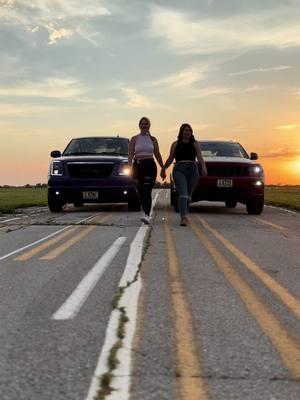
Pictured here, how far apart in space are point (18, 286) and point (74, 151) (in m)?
10.5

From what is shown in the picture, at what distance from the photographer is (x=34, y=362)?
3.00 metres

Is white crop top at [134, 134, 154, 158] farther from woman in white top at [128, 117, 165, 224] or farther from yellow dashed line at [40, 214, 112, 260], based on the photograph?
yellow dashed line at [40, 214, 112, 260]

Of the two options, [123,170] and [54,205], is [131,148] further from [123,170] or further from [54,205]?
[54,205]

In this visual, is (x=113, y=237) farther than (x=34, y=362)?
Yes

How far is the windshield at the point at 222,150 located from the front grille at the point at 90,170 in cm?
249

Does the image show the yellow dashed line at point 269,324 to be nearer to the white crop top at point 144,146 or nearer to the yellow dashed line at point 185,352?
the yellow dashed line at point 185,352

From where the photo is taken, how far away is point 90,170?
14.3m

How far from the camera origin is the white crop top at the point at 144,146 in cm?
1088

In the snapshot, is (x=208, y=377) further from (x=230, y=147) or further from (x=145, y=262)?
(x=230, y=147)

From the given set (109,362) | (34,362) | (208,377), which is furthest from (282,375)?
(34,362)

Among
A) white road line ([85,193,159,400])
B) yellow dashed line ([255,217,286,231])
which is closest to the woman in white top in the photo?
yellow dashed line ([255,217,286,231])

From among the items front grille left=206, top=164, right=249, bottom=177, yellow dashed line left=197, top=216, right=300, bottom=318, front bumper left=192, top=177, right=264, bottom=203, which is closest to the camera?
yellow dashed line left=197, top=216, right=300, bottom=318

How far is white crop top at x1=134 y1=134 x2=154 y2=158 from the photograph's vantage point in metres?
10.9

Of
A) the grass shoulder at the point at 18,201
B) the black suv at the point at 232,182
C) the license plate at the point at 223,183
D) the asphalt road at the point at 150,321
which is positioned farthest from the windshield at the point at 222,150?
the asphalt road at the point at 150,321
